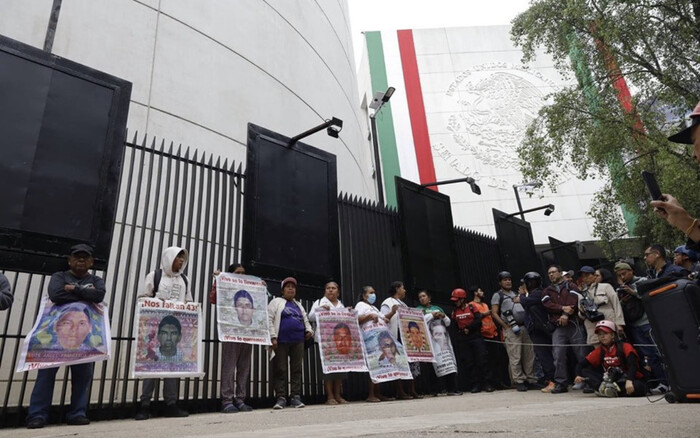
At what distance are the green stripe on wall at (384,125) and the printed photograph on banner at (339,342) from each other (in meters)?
18.1

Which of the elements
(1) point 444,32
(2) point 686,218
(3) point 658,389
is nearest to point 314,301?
(3) point 658,389

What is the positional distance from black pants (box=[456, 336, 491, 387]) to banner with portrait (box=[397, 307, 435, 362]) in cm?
127

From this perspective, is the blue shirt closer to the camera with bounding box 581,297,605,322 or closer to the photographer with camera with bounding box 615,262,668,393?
the camera with bounding box 581,297,605,322

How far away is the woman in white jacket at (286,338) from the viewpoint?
6121 millimetres

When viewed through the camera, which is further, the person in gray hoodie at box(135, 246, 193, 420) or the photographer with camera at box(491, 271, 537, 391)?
the photographer with camera at box(491, 271, 537, 391)

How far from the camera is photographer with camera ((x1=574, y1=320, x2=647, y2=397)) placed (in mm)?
5766

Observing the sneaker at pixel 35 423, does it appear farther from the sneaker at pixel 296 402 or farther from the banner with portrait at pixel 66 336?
the sneaker at pixel 296 402

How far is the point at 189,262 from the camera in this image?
6.42m

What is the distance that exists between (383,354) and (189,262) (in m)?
3.00

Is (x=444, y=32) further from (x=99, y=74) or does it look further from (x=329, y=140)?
(x=99, y=74)

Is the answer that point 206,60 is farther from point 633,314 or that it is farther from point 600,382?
point 600,382

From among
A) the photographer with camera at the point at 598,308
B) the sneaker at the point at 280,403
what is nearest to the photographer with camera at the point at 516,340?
the photographer with camera at the point at 598,308

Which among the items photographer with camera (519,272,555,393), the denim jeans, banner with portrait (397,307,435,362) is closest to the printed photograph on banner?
banner with portrait (397,307,435,362)

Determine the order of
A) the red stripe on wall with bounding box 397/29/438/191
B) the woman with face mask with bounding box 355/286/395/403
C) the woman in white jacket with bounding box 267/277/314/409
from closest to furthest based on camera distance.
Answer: the woman in white jacket with bounding box 267/277/314/409 < the woman with face mask with bounding box 355/286/395/403 < the red stripe on wall with bounding box 397/29/438/191
